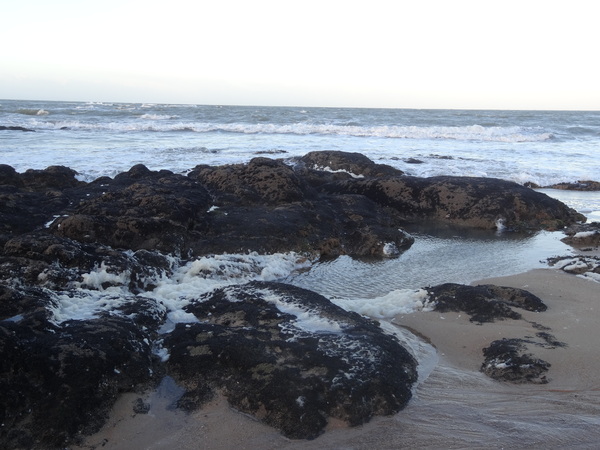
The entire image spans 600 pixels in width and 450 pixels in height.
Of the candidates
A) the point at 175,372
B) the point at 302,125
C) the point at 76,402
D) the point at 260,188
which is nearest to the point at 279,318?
the point at 175,372

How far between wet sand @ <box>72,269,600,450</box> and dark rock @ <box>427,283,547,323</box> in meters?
0.68

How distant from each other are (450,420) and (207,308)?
7.35 feet

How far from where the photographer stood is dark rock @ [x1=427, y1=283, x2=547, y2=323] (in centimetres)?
458

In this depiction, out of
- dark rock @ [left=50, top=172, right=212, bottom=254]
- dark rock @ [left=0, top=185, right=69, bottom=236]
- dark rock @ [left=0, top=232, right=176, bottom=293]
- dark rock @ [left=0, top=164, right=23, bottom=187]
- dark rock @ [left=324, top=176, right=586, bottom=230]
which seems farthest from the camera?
dark rock @ [left=0, top=164, right=23, bottom=187]

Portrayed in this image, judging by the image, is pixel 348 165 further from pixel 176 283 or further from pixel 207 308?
pixel 207 308

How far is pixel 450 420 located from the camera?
303cm

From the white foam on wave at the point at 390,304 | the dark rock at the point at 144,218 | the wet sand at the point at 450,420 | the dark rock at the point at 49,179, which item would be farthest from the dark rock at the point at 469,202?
the dark rock at the point at 49,179

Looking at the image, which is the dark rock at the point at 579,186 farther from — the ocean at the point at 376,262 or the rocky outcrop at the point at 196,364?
the rocky outcrop at the point at 196,364

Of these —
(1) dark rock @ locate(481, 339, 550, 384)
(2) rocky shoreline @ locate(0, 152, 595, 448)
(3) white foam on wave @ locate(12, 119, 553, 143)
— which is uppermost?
(3) white foam on wave @ locate(12, 119, 553, 143)

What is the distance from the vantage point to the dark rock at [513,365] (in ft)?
11.5

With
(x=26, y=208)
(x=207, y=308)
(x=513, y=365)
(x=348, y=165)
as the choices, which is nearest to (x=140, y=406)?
(x=207, y=308)

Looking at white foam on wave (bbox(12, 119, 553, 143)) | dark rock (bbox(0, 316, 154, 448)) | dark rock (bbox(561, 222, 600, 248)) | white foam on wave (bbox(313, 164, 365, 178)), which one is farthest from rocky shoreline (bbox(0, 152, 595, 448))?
white foam on wave (bbox(12, 119, 553, 143))

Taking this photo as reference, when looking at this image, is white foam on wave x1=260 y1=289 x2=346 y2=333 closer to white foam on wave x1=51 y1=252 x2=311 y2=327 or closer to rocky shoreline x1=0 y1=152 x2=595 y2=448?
rocky shoreline x1=0 y1=152 x2=595 y2=448

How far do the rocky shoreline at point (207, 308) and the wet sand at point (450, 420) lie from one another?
0.10 metres
